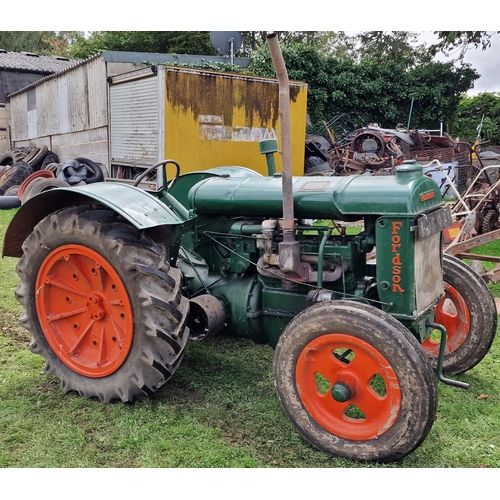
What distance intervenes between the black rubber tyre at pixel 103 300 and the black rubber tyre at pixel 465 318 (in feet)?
5.31

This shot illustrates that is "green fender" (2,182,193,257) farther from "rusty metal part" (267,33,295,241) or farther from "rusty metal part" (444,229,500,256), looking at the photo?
"rusty metal part" (444,229,500,256)

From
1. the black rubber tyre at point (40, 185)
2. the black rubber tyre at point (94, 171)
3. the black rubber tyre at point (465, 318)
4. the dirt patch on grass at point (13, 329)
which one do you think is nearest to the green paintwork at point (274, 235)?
the black rubber tyre at point (465, 318)

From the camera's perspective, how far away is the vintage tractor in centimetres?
224

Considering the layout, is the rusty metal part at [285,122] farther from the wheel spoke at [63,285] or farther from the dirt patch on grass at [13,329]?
the dirt patch on grass at [13,329]

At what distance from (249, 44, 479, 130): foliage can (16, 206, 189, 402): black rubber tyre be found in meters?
12.3

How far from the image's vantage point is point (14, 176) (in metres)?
11.4

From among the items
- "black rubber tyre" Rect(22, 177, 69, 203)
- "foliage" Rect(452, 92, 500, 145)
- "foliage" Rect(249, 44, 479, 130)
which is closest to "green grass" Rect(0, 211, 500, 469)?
"black rubber tyre" Rect(22, 177, 69, 203)

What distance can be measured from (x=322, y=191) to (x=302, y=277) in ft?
1.51

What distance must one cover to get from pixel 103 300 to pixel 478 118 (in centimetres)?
2043

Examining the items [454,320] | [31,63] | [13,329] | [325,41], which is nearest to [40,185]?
[13,329]

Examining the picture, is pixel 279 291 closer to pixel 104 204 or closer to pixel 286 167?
pixel 286 167

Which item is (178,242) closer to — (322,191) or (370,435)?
(322,191)

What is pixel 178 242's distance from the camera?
9.86ft

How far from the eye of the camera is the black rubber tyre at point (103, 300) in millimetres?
2596
